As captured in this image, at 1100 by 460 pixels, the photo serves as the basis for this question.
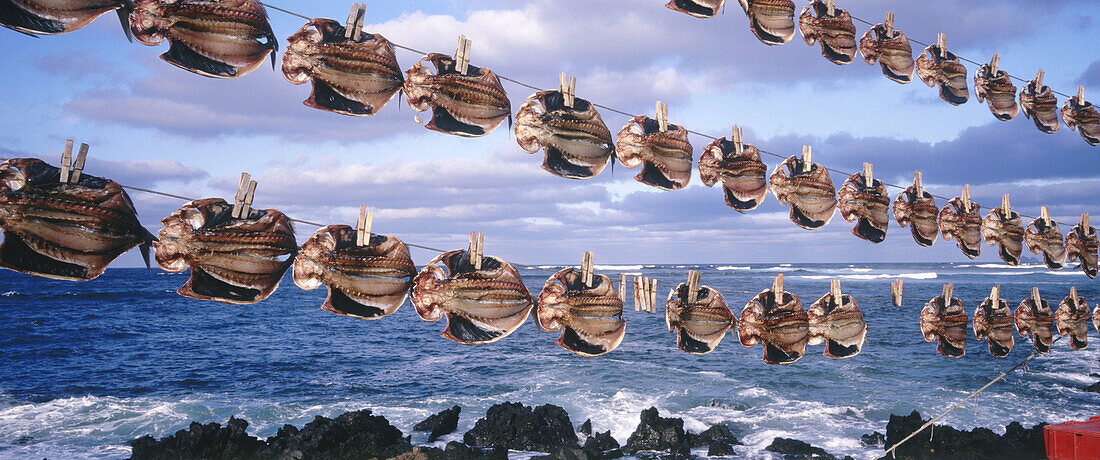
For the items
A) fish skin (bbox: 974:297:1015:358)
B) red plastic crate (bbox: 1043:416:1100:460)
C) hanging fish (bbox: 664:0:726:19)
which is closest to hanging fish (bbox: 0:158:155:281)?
hanging fish (bbox: 664:0:726:19)

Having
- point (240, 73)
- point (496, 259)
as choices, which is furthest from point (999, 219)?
point (240, 73)

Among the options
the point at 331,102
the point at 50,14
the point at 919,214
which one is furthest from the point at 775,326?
the point at 50,14

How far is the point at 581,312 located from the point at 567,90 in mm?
1621

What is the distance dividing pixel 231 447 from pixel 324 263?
970 cm

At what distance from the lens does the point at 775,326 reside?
496cm

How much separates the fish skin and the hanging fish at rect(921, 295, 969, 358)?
1.78 feet

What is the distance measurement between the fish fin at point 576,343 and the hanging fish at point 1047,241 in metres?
6.24

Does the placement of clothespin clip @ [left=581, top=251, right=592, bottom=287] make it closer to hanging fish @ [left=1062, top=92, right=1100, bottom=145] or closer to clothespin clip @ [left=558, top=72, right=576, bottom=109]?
clothespin clip @ [left=558, top=72, right=576, bottom=109]

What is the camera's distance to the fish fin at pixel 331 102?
11.2 feet

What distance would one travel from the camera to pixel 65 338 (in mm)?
34406

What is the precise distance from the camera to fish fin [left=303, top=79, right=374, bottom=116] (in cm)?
341

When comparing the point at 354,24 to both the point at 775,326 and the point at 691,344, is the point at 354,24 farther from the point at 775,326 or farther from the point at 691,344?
the point at 775,326

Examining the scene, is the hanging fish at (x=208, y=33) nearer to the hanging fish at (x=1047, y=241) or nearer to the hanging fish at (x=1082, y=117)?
the hanging fish at (x=1047, y=241)

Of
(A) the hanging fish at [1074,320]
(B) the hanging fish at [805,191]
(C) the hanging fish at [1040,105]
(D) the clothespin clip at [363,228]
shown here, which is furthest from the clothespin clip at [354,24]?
(A) the hanging fish at [1074,320]
